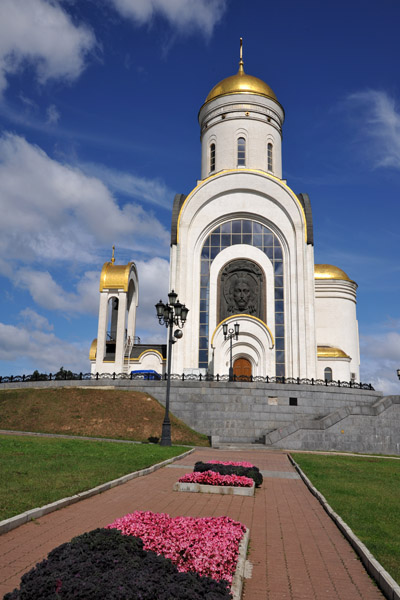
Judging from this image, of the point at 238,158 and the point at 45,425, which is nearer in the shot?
the point at 45,425

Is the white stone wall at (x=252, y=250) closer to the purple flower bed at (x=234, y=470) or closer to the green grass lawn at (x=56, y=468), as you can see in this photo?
the green grass lawn at (x=56, y=468)

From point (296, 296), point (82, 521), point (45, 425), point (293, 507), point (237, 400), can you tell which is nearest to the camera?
point (82, 521)

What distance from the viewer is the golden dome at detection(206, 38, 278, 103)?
41.2m

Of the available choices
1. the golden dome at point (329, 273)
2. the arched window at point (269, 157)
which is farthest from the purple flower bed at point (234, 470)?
the arched window at point (269, 157)

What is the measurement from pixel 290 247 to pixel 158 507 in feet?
97.8

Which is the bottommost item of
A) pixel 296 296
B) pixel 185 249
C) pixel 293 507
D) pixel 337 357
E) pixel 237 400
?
pixel 293 507

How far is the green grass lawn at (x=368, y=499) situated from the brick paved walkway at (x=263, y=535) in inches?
12.9

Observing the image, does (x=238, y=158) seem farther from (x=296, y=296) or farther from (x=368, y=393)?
(x=368, y=393)

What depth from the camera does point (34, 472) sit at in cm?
1030

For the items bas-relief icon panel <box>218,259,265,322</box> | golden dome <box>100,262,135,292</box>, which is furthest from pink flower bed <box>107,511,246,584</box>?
golden dome <box>100,262,135,292</box>

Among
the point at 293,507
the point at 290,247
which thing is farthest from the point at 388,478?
→ the point at 290,247

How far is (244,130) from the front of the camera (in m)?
40.7

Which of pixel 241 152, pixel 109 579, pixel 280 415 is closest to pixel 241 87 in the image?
pixel 241 152

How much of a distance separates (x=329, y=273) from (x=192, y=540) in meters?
37.2
